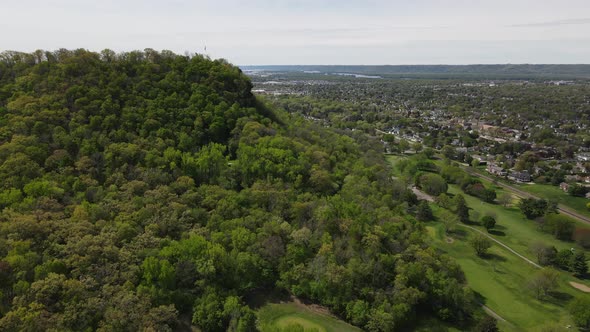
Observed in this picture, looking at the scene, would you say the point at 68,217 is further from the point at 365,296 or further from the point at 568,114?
the point at 568,114

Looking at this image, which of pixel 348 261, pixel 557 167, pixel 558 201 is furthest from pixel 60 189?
pixel 557 167

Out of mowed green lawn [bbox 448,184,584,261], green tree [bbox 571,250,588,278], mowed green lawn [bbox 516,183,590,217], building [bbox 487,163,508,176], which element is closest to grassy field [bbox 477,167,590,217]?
mowed green lawn [bbox 516,183,590,217]

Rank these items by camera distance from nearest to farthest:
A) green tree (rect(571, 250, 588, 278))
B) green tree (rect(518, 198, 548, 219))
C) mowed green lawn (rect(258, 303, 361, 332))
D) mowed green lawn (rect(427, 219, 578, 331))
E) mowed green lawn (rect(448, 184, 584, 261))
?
mowed green lawn (rect(258, 303, 361, 332))
mowed green lawn (rect(427, 219, 578, 331))
green tree (rect(571, 250, 588, 278))
mowed green lawn (rect(448, 184, 584, 261))
green tree (rect(518, 198, 548, 219))

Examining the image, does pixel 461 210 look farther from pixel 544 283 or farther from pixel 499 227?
pixel 544 283

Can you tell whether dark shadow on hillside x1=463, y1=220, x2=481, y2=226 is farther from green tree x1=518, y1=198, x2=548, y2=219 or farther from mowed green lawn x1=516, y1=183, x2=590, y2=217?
mowed green lawn x1=516, y1=183, x2=590, y2=217

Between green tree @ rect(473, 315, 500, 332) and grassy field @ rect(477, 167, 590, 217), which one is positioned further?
grassy field @ rect(477, 167, 590, 217)

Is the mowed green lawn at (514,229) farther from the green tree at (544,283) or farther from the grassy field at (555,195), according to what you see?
the green tree at (544,283)
